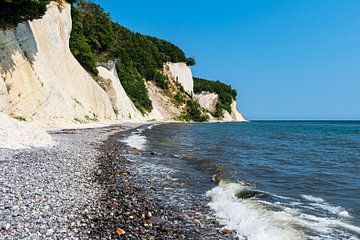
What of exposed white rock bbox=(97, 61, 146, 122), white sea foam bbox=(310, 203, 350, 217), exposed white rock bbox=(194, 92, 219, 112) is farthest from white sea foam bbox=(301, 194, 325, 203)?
A: exposed white rock bbox=(194, 92, 219, 112)

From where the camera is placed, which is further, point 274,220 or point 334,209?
point 334,209

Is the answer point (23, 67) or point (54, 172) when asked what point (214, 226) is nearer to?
point (54, 172)

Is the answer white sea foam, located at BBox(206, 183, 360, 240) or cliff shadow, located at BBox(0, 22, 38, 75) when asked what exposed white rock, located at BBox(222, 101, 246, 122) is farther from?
white sea foam, located at BBox(206, 183, 360, 240)

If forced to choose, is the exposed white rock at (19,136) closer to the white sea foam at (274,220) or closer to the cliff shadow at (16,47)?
the white sea foam at (274,220)

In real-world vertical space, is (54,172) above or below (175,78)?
below

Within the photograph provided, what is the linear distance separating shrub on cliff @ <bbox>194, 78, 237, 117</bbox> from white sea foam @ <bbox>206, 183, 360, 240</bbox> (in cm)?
12030

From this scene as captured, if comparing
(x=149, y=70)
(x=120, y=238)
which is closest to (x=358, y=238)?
(x=120, y=238)

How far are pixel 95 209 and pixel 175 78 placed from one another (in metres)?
105

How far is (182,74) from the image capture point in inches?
4562

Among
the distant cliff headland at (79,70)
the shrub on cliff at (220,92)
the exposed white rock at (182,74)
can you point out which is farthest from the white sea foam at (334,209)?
the shrub on cliff at (220,92)

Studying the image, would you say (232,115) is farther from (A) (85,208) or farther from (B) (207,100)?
(A) (85,208)

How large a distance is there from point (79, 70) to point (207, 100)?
8778cm

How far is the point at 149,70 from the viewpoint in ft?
319

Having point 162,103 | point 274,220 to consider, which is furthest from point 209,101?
point 274,220
